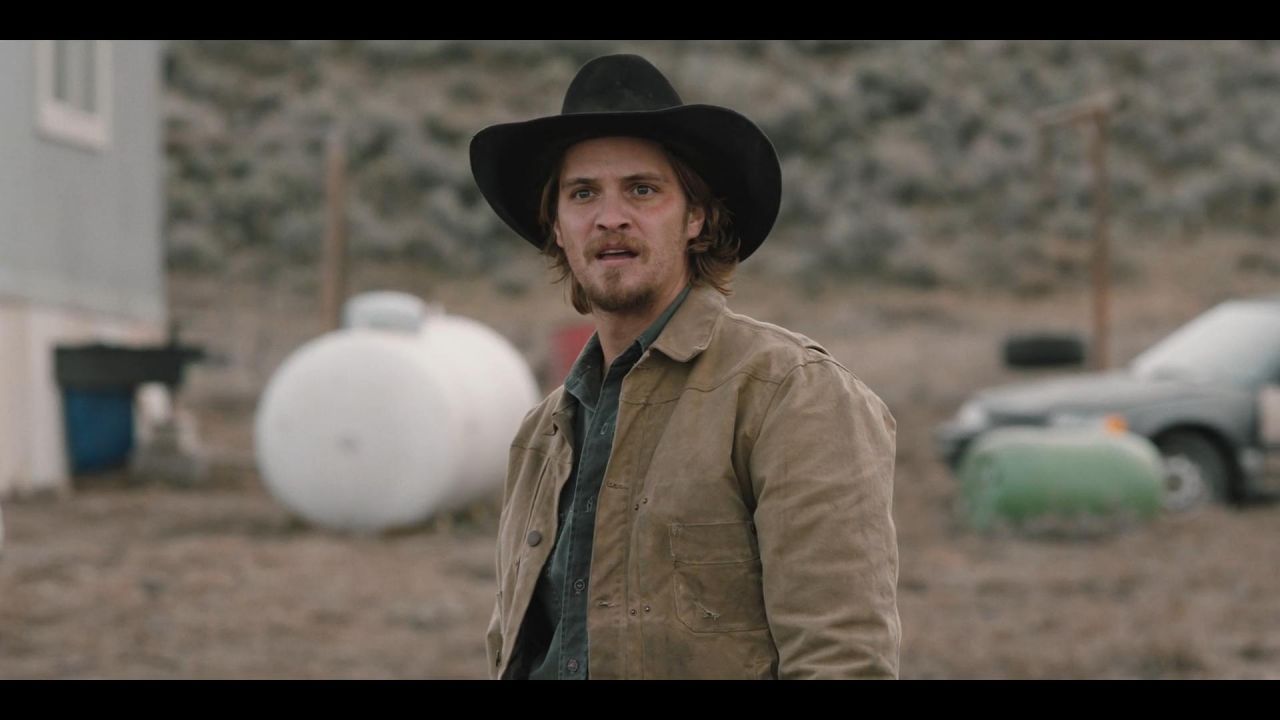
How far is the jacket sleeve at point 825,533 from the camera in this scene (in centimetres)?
245

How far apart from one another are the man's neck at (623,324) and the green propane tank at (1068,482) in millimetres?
8921

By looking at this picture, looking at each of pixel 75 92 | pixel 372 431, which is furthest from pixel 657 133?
pixel 75 92

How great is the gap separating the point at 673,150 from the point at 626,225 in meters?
0.16

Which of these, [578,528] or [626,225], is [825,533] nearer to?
[578,528]

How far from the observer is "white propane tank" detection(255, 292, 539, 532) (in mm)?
11625

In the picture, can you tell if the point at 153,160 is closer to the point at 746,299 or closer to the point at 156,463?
the point at 156,463

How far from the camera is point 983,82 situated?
34.6 m

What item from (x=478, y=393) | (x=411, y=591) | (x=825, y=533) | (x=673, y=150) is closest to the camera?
(x=825, y=533)

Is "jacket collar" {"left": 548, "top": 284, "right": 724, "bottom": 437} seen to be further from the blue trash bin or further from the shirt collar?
the blue trash bin

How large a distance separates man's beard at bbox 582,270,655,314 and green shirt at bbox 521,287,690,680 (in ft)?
0.14

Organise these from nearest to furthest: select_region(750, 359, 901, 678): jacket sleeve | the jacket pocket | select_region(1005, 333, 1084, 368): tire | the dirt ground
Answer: select_region(750, 359, 901, 678): jacket sleeve → the jacket pocket → the dirt ground → select_region(1005, 333, 1084, 368): tire

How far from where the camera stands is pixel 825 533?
2482 mm

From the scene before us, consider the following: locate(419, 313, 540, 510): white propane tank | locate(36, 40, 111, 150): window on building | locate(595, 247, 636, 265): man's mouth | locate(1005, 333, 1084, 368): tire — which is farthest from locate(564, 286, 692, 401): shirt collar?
locate(1005, 333, 1084, 368): tire
